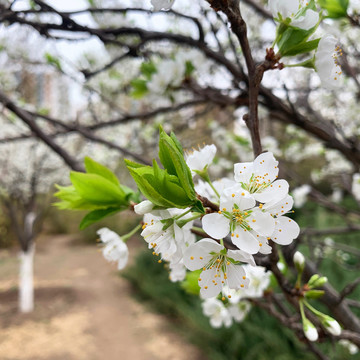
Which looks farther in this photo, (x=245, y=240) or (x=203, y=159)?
(x=203, y=159)

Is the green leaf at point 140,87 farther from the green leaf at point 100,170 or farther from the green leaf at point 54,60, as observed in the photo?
the green leaf at point 100,170

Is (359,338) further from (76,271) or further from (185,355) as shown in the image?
(76,271)

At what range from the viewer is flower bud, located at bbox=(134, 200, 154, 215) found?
16.0 inches

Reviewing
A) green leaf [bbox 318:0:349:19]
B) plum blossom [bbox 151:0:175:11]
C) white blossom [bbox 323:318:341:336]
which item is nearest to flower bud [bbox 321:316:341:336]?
white blossom [bbox 323:318:341:336]

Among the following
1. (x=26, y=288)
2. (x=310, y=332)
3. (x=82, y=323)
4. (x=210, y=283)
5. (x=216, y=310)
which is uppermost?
(x=210, y=283)

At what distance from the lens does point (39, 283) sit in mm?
5039

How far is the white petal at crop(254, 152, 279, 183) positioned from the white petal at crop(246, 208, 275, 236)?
6cm

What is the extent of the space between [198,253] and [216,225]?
49mm

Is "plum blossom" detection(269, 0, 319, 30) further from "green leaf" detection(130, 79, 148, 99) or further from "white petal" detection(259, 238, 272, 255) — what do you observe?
"green leaf" detection(130, 79, 148, 99)

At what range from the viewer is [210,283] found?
45cm

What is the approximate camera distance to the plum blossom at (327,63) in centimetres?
47

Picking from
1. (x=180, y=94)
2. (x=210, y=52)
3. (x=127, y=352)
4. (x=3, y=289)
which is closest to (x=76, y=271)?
(x=3, y=289)

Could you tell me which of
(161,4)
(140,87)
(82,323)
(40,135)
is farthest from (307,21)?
(82,323)

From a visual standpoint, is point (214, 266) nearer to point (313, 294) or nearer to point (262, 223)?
point (262, 223)
